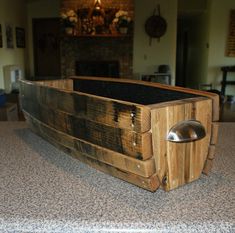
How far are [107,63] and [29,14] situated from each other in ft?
7.58

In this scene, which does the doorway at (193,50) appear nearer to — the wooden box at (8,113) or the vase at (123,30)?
the vase at (123,30)

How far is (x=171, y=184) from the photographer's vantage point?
2.22 ft

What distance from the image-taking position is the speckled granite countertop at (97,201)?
555 mm

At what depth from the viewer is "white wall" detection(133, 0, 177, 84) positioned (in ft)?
22.9

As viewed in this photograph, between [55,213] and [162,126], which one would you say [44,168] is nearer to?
[55,213]

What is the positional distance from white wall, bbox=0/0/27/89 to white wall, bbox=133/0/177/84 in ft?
8.62

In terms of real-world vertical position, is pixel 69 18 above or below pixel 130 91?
above

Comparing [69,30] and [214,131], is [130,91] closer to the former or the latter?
[214,131]

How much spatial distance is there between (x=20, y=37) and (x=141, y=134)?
23.3 ft

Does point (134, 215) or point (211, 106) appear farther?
point (211, 106)

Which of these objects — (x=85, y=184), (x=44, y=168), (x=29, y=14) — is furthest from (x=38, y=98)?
(x=29, y=14)

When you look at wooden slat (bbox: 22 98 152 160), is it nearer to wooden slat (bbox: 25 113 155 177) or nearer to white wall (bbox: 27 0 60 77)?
wooden slat (bbox: 25 113 155 177)

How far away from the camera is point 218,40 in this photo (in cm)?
713

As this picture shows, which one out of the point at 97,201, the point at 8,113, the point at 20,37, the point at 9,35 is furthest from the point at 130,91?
the point at 20,37
